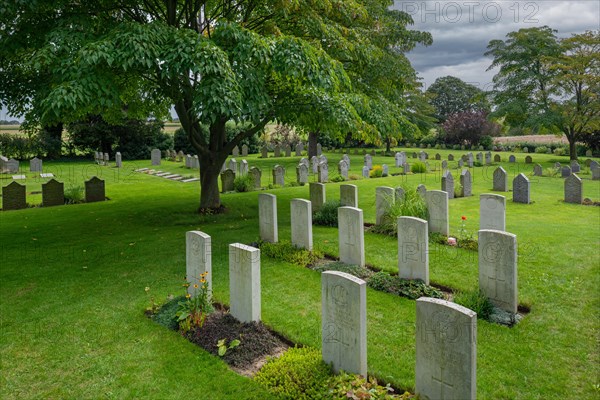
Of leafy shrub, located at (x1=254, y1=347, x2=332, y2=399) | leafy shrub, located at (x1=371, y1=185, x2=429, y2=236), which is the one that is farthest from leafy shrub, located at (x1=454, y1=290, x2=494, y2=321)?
leafy shrub, located at (x1=371, y1=185, x2=429, y2=236)

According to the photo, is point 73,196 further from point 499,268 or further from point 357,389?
point 357,389

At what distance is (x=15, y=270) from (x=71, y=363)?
15.2 feet

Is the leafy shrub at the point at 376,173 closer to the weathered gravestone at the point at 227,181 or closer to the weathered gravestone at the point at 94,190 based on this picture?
the weathered gravestone at the point at 227,181

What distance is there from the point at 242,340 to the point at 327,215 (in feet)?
23.1

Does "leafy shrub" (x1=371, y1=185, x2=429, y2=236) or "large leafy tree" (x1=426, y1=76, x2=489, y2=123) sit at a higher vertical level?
"large leafy tree" (x1=426, y1=76, x2=489, y2=123)

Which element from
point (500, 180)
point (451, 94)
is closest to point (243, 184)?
point (500, 180)

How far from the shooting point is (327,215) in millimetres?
12352

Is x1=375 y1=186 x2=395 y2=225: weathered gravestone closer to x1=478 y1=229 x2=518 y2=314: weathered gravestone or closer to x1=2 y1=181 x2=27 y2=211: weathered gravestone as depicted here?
x1=478 y1=229 x2=518 y2=314: weathered gravestone

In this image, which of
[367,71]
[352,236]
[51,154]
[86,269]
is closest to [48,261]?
[86,269]

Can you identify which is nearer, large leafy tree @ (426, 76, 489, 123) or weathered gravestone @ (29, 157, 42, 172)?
weathered gravestone @ (29, 157, 42, 172)

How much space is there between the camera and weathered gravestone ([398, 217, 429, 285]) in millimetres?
7328

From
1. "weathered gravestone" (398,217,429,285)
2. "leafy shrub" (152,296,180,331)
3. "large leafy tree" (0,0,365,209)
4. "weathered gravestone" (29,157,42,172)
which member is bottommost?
"leafy shrub" (152,296,180,331)

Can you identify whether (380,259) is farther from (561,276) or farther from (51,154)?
(51,154)

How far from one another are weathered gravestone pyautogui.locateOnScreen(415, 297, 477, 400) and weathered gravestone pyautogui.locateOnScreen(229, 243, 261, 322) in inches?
95.4
